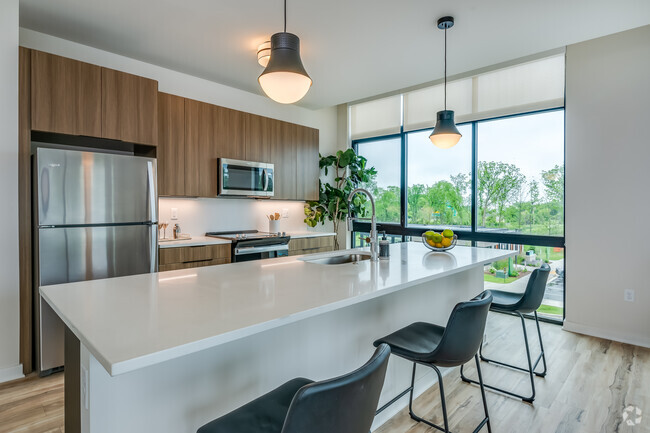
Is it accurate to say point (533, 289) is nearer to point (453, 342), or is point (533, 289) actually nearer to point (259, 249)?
point (453, 342)

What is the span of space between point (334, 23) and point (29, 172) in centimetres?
256

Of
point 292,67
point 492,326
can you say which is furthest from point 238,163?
point 492,326

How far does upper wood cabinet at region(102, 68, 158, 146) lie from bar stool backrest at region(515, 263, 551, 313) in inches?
128

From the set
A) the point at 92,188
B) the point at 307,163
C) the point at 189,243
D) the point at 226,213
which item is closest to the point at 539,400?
the point at 189,243

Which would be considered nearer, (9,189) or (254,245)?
(9,189)

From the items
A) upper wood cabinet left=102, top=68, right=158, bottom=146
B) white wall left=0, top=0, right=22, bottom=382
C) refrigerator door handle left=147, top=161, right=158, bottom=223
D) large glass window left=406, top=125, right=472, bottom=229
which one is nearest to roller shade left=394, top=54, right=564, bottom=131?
large glass window left=406, top=125, right=472, bottom=229

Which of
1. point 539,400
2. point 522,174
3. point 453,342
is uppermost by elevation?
point 522,174

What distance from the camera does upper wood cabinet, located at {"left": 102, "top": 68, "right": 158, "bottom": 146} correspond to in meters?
2.96

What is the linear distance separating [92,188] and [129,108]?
31.9 inches

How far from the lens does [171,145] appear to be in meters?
3.61

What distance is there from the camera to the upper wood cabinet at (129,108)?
2965 millimetres

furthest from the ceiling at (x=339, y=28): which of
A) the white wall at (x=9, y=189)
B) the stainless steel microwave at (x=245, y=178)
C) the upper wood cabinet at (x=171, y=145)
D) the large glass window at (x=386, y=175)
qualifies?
the large glass window at (x=386, y=175)

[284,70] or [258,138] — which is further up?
[258,138]

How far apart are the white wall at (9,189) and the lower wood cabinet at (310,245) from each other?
260cm
